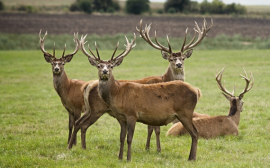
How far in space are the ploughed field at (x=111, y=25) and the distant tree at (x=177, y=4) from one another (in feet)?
61.7

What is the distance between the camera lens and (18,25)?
55.7 metres

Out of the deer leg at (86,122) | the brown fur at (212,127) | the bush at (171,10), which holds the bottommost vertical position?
the bush at (171,10)

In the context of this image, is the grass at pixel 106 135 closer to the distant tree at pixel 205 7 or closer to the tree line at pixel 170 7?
the tree line at pixel 170 7

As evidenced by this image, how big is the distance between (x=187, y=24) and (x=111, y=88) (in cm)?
5270

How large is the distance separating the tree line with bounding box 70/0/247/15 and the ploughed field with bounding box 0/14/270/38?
37.6 feet

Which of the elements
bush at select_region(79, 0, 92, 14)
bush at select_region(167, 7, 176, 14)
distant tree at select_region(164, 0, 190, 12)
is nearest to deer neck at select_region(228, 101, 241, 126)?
bush at select_region(79, 0, 92, 14)

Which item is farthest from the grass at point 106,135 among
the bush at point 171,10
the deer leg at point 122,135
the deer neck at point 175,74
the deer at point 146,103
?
the bush at point 171,10

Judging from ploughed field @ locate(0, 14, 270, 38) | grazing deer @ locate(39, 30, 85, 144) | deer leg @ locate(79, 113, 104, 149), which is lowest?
ploughed field @ locate(0, 14, 270, 38)

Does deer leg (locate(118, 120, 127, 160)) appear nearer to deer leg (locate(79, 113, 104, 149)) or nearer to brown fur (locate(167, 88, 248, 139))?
deer leg (locate(79, 113, 104, 149))

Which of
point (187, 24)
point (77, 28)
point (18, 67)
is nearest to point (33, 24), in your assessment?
point (77, 28)

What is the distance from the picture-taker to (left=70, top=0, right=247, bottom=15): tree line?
78.1 meters

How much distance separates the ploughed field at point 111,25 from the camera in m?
52.6

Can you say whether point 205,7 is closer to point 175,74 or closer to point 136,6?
point 136,6

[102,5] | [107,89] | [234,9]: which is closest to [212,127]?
[107,89]
